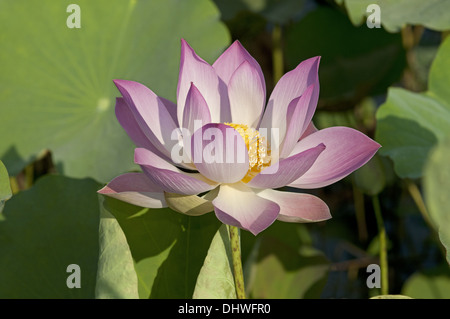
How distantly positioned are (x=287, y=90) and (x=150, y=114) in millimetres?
165

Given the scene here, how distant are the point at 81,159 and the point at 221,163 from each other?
523 millimetres

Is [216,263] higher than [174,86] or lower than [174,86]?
lower

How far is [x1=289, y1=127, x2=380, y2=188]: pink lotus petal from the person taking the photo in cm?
56

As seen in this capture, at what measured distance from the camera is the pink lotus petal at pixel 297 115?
1.81 feet

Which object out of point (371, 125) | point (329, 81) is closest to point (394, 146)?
point (329, 81)

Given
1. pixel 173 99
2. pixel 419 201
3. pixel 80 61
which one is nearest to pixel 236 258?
pixel 173 99

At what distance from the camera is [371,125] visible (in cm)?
182

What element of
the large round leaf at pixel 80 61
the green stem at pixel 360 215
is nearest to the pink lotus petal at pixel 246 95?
the large round leaf at pixel 80 61

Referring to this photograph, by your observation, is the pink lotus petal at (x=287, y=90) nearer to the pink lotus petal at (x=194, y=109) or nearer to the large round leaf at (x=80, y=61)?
the pink lotus petal at (x=194, y=109)

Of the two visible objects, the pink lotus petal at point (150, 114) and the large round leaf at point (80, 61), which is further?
the large round leaf at point (80, 61)

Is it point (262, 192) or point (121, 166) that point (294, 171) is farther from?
point (121, 166)

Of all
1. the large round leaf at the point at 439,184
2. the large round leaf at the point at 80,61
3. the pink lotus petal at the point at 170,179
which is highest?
the large round leaf at the point at 80,61

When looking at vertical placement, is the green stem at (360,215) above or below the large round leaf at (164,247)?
above

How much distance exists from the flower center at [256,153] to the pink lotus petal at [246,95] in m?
0.03
